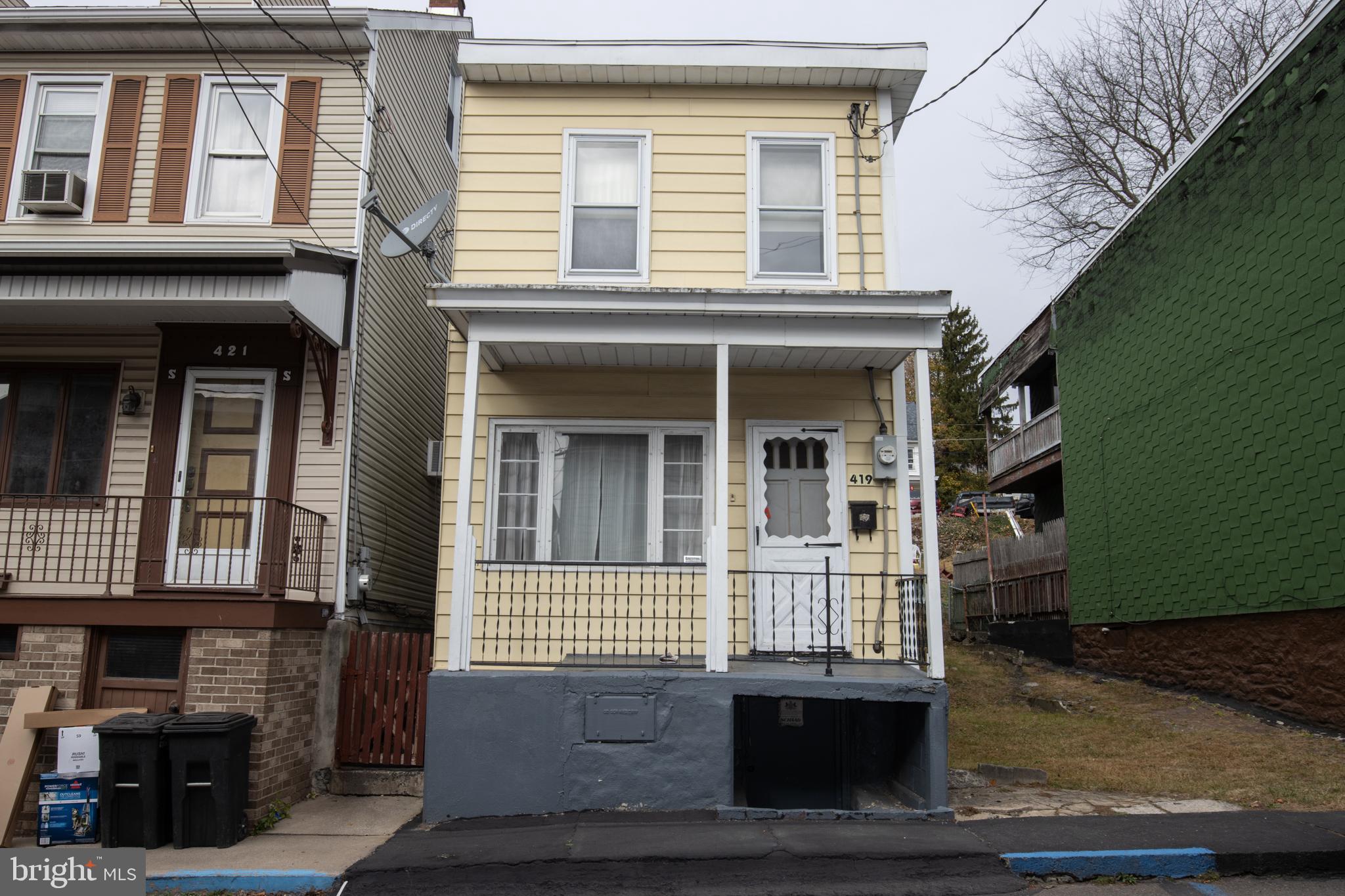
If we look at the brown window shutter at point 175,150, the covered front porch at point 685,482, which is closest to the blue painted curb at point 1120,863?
the covered front porch at point 685,482

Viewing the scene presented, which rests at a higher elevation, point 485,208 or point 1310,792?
point 485,208

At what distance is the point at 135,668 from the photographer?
8.66m

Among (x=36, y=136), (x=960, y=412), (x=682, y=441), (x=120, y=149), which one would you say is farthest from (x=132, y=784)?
(x=960, y=412)

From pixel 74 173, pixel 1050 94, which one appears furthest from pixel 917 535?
pixel 74 173

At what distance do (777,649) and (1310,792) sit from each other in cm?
420

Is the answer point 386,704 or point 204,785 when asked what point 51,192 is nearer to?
point 386,704

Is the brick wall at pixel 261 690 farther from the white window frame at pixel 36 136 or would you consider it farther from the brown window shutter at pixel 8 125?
the brown window shutter at pixel 8 125

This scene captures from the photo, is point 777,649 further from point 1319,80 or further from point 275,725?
point 1319,80

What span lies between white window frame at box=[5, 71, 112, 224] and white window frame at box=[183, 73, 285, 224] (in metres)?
1.00

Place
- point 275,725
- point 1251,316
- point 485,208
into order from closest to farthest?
point 275,725 → point 485,208 → point 1251,316

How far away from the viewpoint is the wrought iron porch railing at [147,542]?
8.88 metres

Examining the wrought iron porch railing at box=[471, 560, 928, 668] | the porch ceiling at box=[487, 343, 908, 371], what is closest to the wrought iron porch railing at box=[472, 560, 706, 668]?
the wrought iron porch railing at box=[471, 560, 928, 668]

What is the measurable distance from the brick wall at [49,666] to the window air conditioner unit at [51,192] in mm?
4257

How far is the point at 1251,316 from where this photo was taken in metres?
10.8
